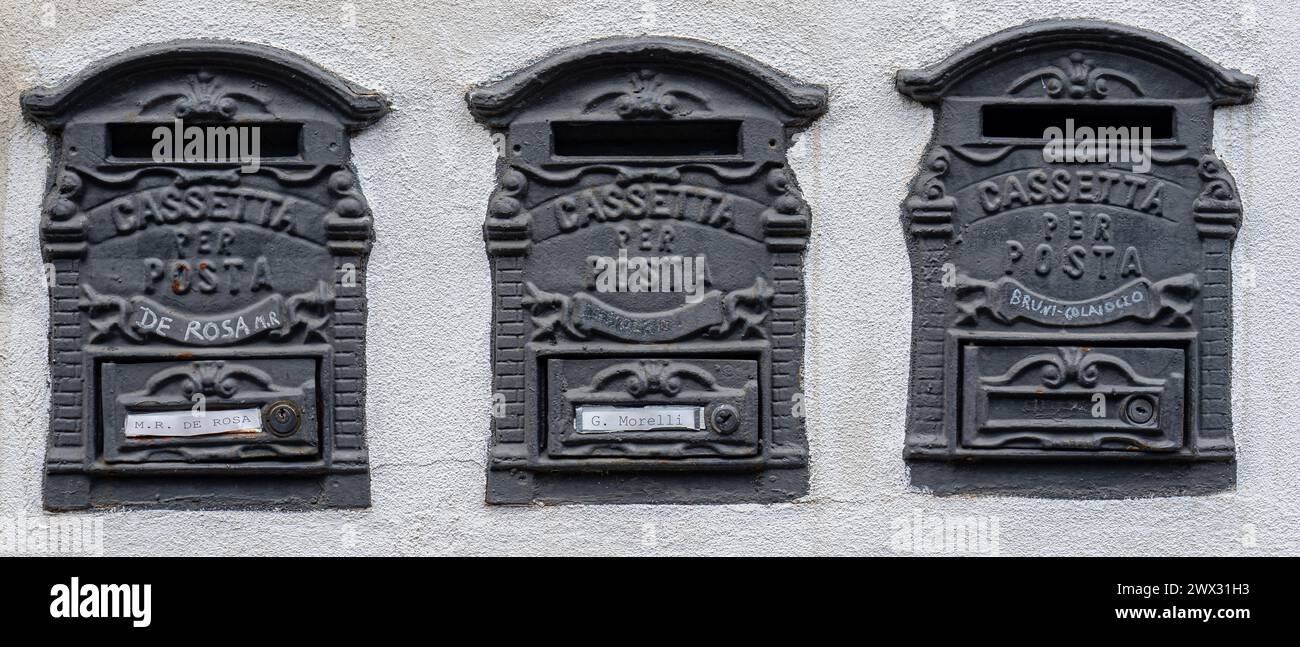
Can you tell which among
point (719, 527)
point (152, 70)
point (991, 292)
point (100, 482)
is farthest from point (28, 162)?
point (991, 292)

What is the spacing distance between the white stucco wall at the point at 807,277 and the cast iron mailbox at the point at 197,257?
0.35 ft

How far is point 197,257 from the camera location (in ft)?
12.4

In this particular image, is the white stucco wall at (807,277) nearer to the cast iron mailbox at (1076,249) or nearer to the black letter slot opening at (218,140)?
the cast iron mailbox at (1076,249)

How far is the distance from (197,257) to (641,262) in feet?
4.47

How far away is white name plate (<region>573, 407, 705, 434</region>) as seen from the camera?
12.4 ft

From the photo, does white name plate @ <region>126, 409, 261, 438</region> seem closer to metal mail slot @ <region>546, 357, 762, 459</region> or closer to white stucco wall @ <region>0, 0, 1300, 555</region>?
white stucco wall @ <region>0, 0, 1300, 555</region>

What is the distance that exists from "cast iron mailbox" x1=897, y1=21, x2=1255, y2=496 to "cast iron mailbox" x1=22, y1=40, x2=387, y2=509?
6.01 ft

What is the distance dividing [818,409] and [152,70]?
7.59ft

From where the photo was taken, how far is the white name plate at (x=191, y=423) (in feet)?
12.3

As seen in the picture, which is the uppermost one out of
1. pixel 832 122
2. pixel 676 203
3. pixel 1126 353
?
pixel 832 122

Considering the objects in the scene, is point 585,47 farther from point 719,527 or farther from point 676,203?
point 719,527

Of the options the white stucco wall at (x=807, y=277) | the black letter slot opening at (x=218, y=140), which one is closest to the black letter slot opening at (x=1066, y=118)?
the white stucco wall at (x=807, y=277)

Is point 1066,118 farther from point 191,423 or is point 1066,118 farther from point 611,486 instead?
point 191,423

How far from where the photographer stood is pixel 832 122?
385 cm
